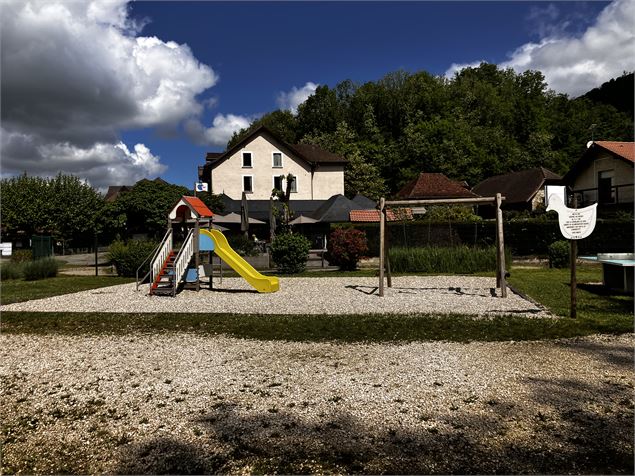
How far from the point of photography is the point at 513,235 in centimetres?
2252

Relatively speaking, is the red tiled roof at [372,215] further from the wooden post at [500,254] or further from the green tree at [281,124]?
the green tree at [281,124]

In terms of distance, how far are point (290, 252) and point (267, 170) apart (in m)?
26.0

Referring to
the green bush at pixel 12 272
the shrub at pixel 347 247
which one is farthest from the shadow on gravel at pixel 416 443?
the green bush at pixel 12 272

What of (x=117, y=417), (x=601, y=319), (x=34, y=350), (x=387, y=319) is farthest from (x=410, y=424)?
(x=601, y=319)

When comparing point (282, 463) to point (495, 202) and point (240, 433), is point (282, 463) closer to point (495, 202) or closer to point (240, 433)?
point (240, 433)

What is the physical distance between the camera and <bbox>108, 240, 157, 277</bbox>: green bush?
58.9 feet

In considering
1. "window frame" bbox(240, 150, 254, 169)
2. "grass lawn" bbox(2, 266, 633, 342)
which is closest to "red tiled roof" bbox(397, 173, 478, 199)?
"window frame" bbox(240, 150, 254, 169)

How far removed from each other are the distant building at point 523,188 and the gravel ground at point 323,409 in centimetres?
3573

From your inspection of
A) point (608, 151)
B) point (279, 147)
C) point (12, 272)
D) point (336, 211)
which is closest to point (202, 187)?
point (336, 211)

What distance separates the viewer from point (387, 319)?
8773mm

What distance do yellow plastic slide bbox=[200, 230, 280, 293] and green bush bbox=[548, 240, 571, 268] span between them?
12.0 m

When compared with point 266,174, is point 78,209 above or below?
below

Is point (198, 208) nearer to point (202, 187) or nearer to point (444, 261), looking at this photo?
point (444, 261)

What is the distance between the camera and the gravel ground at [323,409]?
334cm
